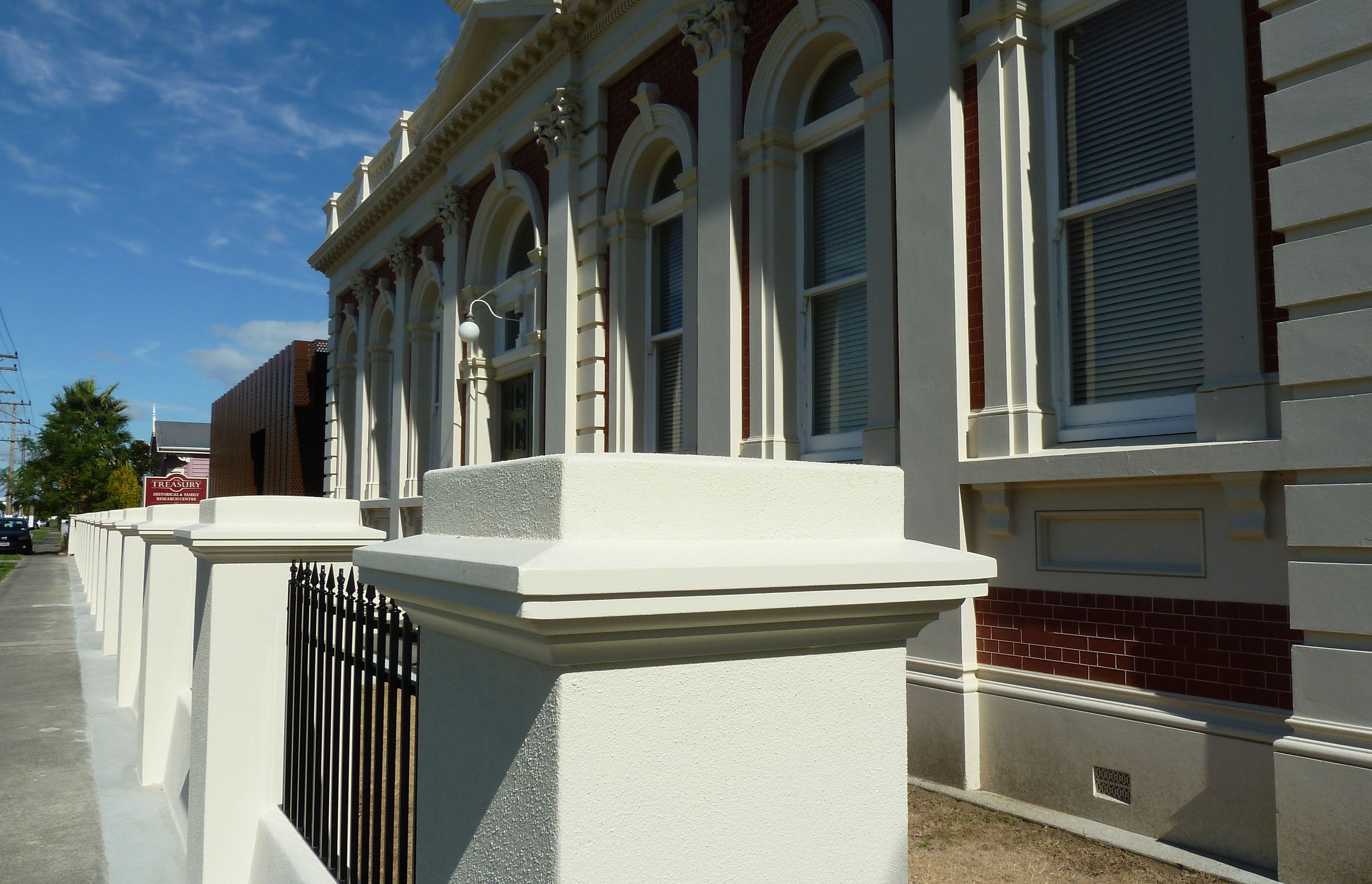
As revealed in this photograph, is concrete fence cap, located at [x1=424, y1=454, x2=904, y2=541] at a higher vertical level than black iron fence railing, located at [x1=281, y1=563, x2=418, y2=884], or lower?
higher

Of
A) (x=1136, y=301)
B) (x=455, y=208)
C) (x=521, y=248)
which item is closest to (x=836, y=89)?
(x=1136, y=301)

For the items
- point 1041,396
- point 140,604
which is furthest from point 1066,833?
point 140,604

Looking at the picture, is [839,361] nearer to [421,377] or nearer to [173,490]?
[421,377]

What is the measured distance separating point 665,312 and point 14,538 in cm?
5106

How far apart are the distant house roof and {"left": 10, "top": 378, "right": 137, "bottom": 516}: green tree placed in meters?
2.49

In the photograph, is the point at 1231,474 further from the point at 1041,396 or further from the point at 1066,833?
the point at 1066,833

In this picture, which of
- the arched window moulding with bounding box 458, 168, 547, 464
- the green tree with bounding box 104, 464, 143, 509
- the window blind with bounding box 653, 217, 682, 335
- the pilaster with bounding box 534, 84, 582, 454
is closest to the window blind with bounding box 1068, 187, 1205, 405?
the window blind with bounding box 653, 217, 682, 335

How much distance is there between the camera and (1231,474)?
5379 mm

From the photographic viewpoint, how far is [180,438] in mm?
68750

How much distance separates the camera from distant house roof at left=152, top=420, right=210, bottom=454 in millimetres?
67000

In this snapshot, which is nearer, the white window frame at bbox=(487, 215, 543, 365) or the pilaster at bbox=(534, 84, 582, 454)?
the pilaster at bbox=(534, 84, 582, 454)

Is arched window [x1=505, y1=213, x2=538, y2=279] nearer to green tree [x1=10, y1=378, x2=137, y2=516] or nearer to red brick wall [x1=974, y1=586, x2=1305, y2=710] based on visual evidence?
red brick wall [x1=974, y1=586, x2=1305, y2=710]

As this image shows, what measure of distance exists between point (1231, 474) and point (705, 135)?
6522 millimetres

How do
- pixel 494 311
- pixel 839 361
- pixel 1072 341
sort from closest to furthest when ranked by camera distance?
pixel 1072 341 → pixel 839 361 → pixel 494 311
